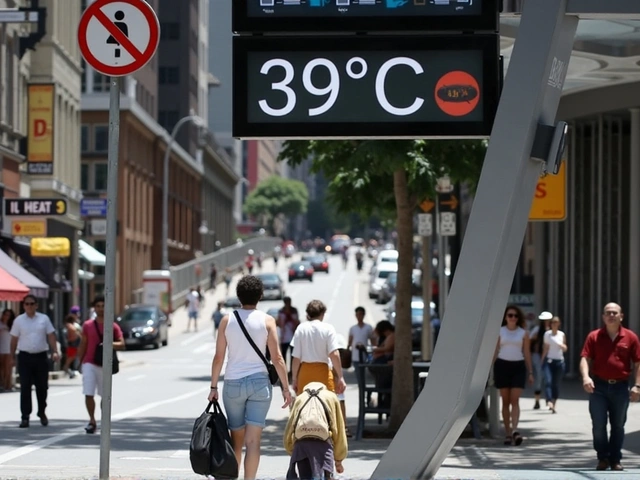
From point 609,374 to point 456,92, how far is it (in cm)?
525

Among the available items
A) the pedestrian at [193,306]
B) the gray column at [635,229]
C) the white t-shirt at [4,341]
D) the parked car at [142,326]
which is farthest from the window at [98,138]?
the gray column at [635,229]

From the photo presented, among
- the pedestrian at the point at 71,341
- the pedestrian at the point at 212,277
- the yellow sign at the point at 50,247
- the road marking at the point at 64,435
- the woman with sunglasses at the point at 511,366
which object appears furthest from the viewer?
the pedestrian at the point at 212,277

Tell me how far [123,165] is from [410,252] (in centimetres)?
5028

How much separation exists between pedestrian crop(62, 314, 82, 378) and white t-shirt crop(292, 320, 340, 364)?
2014cm

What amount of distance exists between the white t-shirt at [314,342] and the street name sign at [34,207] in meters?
21.3

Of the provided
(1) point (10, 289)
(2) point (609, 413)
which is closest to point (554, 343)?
(2) point (609, 413)

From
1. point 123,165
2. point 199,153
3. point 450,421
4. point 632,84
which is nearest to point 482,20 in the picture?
point 450,421

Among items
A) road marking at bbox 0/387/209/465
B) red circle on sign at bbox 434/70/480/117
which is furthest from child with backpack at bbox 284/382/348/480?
road marking at bbox 0/387/209/465

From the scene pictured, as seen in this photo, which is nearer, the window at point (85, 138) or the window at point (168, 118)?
the window at point (85, 138)

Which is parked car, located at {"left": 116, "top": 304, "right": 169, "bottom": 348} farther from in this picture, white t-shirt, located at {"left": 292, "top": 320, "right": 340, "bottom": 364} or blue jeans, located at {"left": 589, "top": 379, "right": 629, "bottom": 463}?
blue jeans, located at {"left": 589, "top": 379, "right": 629, "bottom": 463}

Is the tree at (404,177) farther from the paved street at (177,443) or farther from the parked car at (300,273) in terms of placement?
the parked car at (300,273)

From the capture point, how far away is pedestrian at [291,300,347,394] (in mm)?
14172

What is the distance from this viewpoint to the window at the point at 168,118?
323 feet

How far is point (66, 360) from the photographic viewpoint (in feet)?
119
